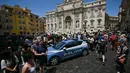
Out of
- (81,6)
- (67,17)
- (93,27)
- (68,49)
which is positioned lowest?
(68,49)

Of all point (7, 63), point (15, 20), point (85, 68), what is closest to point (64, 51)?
point (85, 68)

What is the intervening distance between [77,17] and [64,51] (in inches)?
1646

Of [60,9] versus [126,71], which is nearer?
[126,71]

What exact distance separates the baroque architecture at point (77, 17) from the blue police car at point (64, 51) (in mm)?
30432

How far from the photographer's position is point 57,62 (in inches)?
251

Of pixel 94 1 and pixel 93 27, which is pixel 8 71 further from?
pixel 94 1

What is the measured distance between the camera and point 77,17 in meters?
46.2

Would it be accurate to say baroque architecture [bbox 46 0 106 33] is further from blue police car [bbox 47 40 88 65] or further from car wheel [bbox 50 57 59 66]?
car wheel [bbox 50 57 59 66]

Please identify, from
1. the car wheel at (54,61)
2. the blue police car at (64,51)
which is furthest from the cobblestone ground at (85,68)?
the blue police car at (64,51)

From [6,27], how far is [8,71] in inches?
1544

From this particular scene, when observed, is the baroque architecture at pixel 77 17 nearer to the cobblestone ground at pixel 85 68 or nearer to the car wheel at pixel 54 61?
the cobblestone ground at pixel 85 68

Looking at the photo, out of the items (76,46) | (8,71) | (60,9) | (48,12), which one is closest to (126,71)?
(76,46)

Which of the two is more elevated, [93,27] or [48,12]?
[48,12]

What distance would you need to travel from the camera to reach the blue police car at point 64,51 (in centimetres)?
610
